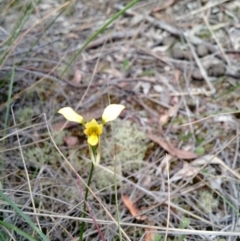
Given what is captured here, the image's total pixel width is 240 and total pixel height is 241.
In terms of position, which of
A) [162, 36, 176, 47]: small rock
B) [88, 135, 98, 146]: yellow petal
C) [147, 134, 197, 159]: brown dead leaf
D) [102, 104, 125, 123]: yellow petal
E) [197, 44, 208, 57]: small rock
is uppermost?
[88, 135, 98, 146]: yellow petal

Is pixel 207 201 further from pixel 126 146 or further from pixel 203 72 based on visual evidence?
pixel 203 72

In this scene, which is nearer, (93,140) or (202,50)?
(93,140)

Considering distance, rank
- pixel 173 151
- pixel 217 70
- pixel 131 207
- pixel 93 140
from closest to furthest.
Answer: pixel 93 140, pixel 131 207, pixel 173 151, pixel 217 70

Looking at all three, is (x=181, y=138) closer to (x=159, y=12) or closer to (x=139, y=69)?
(x=139, y=69)

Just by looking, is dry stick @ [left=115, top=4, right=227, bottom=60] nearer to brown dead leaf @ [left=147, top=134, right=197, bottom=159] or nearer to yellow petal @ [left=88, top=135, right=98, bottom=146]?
brown dead leaf @ [left=147, top=134, right=197, bottom=159]

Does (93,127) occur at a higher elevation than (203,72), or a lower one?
higher

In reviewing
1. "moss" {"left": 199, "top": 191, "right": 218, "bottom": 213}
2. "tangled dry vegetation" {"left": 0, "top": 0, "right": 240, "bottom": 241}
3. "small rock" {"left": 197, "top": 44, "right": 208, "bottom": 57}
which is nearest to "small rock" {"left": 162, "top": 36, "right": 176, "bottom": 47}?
"tangled dry vegetation" {"left": 0, "top": 0, "right": 240, "bottom": 241}

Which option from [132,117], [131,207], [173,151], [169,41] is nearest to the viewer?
[131,207]

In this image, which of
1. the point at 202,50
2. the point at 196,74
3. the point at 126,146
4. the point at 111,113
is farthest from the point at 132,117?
the point at 111,113

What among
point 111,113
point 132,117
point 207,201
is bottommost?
point 207,201
